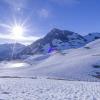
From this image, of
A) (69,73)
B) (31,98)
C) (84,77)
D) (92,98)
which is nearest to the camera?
(31,98)

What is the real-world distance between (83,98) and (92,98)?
690 millimetres

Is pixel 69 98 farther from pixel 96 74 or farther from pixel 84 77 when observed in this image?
pixel 96 74

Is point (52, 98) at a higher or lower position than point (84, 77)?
lower

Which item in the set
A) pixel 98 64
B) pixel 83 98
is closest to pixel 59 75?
pixel 98 64

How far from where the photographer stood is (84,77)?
5241 cm

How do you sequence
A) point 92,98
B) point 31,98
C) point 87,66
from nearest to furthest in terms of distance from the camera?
1. point 31,98
2. point 92,98
3. point 87,66

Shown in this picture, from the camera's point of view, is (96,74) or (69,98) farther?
(96,74)

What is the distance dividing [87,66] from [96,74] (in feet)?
21.8

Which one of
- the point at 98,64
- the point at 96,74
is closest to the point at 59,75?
the point at 96,74

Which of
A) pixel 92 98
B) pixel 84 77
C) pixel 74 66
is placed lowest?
pixel 92 98

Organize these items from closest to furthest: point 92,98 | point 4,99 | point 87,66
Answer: point 4,99
point 92,98
point 87,66

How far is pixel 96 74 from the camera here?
185ft

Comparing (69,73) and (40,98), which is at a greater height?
(69,73)

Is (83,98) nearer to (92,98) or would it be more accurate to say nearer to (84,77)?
(92,98)
